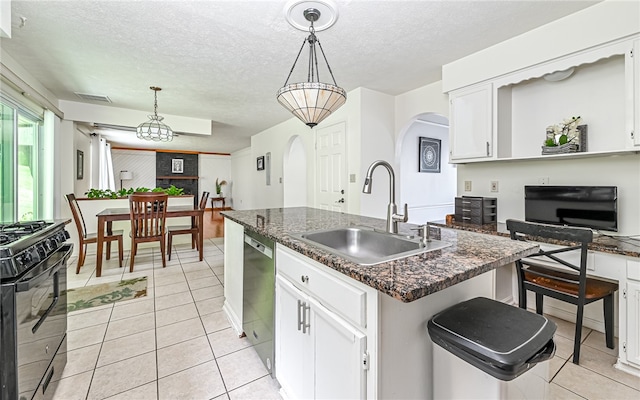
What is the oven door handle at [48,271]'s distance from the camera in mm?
1067

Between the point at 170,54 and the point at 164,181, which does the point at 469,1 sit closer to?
the point at 170,54

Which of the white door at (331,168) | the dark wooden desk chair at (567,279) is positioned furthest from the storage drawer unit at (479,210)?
the white door at (331,168)

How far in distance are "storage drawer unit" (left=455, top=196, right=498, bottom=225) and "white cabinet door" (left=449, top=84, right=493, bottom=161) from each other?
0.41m

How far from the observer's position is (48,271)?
4.15 feet

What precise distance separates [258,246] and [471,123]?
2.32 meters

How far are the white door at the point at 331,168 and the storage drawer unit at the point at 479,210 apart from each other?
4.94 ft

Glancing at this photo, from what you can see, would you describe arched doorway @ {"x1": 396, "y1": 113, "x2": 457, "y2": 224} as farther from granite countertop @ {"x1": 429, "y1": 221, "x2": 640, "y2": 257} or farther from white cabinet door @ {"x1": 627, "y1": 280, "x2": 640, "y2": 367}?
white cabinet door @ {"x1": 627, "y1": 280, "x2": 640, "y2": 367}

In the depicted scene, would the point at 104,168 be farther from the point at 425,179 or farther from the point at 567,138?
the point at 567,138

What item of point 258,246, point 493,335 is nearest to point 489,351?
point 493,335

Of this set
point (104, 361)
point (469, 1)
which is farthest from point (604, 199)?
point (104, 361)

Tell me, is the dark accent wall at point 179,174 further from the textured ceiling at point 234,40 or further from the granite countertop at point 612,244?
the granite countertop at point 612,244

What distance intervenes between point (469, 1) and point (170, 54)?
255 centimetres

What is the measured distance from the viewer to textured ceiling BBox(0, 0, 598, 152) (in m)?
1.98

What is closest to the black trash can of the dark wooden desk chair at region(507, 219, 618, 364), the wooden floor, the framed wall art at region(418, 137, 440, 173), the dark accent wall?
the dark wooden desk chair at region(507, 219, 618, 364)
